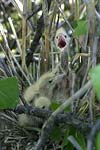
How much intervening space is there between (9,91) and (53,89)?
1.07 feet

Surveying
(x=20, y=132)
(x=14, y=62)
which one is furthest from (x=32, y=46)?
Answer: (x=20, y=132)

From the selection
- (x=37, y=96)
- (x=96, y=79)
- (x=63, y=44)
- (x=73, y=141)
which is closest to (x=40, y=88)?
(x=37, y=96)

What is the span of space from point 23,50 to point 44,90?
14 centimetres

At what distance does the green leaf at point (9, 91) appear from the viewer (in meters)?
0.76

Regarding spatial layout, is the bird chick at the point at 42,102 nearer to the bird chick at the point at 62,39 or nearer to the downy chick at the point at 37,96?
the downy chick at the point at 37,96

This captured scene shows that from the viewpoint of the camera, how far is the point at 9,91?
0.77 metres

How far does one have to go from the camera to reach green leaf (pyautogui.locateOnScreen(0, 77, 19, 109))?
0.76 meters

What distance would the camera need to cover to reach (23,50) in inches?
46.1

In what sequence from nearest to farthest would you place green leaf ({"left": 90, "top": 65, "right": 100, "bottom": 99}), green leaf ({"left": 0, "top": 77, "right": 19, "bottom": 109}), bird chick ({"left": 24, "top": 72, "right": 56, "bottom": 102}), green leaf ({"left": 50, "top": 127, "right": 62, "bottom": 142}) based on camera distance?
1. green leaf ({"left": 90, "top": 65, "right": 100, "bottom": 99})
2. green leaf ({"left": 0, "top": 77, "right": 19, "bottom": 109})
3. green leaf ({"left": 50, "top": 127, "right": 62, "bottom": 142})
4. bird chick ({"left": 24, "top": 72, "right": 56, "bottom": 102})

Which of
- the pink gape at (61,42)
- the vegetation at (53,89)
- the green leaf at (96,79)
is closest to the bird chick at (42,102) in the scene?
the vegetation at (53,89)

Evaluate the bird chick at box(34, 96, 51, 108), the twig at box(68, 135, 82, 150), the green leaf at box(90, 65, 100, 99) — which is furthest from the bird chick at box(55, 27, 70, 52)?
the green leaf at box(90, 65, 100, 99)

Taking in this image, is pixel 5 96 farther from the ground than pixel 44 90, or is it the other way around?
pixel 44 90

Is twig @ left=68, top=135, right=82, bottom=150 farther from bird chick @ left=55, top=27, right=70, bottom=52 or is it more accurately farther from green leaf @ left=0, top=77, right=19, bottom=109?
bird chick @ left=55, top=27, right=70, bottom=52

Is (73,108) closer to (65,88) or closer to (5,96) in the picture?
(65,88)
